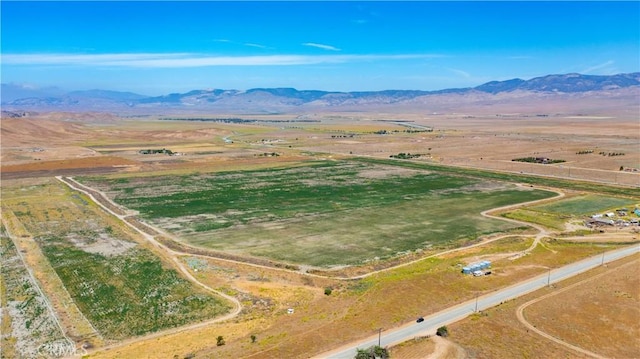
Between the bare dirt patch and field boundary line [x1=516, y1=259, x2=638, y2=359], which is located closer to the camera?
field boundary line [x1=516, y1=259, x2=638, y2=359]

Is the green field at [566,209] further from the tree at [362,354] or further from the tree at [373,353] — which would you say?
the tree at [362,354]

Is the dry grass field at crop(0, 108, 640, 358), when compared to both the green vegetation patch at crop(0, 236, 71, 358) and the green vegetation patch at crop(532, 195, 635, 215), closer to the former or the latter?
the green vegetation patch at crop(532, 195, 635, 215)

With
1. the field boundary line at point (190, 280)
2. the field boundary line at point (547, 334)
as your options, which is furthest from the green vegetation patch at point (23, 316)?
the field boundary line at point (547, 334)

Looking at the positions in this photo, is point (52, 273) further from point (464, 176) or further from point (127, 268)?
point (464, 176)

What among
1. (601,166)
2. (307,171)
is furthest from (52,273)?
(601,166)

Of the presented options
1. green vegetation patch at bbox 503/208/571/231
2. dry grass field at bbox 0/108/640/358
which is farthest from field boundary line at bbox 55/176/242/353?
green vegetation patch at bbox 503/208/571/231

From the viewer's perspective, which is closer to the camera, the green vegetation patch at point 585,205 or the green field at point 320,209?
the green field at point 320,209

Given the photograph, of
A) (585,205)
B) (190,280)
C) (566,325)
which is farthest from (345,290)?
(585,205)
